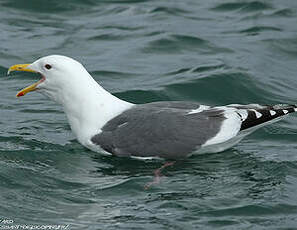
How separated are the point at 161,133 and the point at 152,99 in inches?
105

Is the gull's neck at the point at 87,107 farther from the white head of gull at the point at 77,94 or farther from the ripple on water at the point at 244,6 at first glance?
the ripple on water at the point at 244,6

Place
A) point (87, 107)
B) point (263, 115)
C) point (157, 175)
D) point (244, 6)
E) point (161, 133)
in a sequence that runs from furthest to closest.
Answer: point (244, 6) → point (87, 107) → point (263, 115) → point (161, 133) → point (157, 175)

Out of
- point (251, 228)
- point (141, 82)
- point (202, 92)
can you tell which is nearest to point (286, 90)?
point (202, 92)

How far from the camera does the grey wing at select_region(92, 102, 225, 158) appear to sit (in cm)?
848

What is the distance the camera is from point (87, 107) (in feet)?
29.4

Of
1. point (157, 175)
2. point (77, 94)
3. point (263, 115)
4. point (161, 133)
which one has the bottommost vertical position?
point (157, 175)

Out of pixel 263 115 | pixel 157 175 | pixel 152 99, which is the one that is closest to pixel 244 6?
pixel 152 99

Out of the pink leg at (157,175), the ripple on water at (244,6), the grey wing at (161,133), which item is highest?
the ripple on water at (244,6)

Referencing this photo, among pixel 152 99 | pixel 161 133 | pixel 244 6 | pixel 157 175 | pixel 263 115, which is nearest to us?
pixel 157 175

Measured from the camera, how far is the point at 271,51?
13.4 m

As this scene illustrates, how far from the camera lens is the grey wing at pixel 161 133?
334 inches

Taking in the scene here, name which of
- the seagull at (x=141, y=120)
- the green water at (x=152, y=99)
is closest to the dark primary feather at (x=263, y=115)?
the seagull at (x=141, y=120)

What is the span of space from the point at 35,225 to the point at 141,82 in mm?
5084

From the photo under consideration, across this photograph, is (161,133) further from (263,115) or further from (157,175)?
(263,115)
